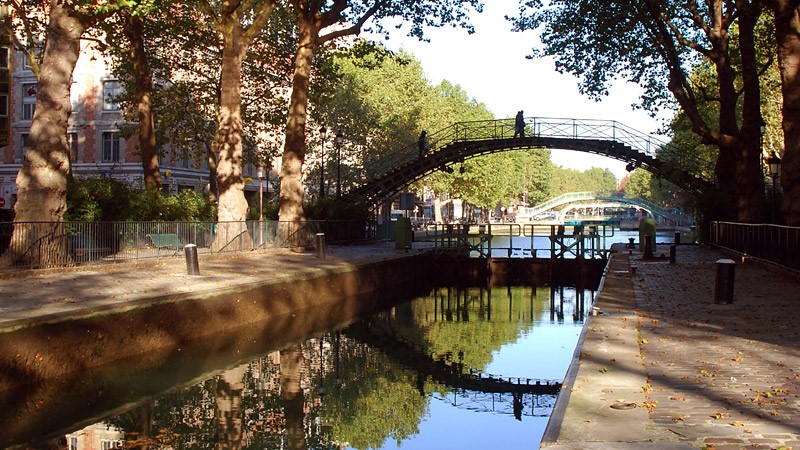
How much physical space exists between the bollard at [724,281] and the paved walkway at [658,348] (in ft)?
0.66

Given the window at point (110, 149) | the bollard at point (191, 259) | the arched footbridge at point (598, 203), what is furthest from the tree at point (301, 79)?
the arched footbridge at point (598, 203)

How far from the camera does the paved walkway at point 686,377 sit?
6.65 metres

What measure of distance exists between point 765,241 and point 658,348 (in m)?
16.5

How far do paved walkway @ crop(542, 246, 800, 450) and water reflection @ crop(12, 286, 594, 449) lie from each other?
64.0 inches

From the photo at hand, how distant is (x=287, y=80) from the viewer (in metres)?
42.3

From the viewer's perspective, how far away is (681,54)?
4206 centimetres

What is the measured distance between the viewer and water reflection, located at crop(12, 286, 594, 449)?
33.9 feet

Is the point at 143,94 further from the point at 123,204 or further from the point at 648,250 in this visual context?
the point at 648,250

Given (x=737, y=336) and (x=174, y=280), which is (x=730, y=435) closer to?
(x=737, y=336)

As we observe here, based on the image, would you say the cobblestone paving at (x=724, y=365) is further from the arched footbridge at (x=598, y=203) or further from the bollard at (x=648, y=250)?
the arched footbridge at (x=598, y=203)

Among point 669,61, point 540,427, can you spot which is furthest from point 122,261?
point 669,61

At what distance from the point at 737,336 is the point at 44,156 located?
1599cm

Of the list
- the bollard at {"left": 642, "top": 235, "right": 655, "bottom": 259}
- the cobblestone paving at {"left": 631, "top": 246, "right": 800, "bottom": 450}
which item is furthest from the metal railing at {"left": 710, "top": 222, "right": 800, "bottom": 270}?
the bollard at {"left": 642, "top": 235, "right": 655, "bottom": 259}

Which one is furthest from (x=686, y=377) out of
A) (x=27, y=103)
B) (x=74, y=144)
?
(x=27, y=103)
